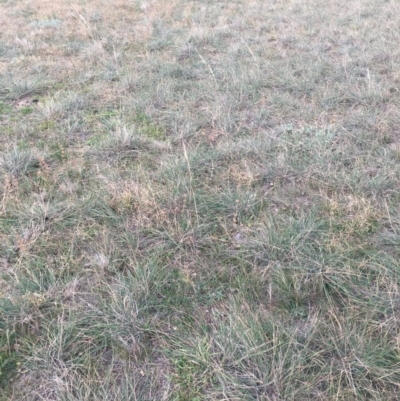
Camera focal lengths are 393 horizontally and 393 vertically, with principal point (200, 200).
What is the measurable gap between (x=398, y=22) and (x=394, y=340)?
8.12 meters

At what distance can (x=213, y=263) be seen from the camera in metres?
3.08

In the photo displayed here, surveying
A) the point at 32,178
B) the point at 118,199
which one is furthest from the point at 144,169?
the point at 32,178

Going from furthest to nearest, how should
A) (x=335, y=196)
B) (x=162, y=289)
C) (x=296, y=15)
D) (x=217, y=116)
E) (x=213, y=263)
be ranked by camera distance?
(x=296, y=15) → (x=217, y=116) → (x=335, y=196) → (x=213, y=263) → (x=162, y=289)

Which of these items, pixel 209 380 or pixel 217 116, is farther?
pixel 217 116

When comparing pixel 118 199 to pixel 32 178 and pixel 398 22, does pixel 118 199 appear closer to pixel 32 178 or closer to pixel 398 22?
pixel 32 178

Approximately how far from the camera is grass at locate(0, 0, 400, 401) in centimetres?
232

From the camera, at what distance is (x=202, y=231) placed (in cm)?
335

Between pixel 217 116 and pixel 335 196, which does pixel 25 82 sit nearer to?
pixel 217 116

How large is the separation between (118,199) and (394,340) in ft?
8.02

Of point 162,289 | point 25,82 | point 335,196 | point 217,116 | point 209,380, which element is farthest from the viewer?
point 25,82

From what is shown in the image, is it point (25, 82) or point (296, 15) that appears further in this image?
point (296, 15)

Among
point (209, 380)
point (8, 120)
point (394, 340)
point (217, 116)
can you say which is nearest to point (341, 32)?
point (217, 116)

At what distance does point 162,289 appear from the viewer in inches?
112

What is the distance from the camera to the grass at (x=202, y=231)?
2.32m
